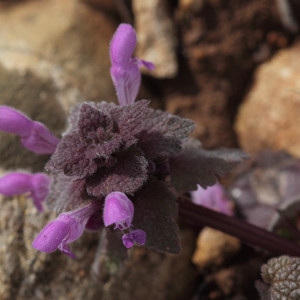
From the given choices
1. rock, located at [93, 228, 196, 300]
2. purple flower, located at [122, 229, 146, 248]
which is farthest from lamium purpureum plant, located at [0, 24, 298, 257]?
rock, located at [93, 228, 196, 300]

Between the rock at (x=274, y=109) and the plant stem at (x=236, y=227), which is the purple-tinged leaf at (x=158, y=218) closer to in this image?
the plant stem at (x=236, y=227)

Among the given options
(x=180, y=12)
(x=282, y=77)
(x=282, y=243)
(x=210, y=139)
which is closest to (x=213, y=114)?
(x=210, y=139)

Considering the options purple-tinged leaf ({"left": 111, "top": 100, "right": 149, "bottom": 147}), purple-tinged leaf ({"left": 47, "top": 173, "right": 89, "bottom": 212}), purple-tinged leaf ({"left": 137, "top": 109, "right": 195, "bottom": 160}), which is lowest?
purple-tinged leaf ({"left": 47, "top": 173, "right": 89, "bottom": 212})

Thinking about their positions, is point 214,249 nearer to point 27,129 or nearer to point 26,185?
point 26,185

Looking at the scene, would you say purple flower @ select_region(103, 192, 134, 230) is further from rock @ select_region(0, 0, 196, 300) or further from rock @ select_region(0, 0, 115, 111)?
rock @ select_region(0, 0, 115, 111)

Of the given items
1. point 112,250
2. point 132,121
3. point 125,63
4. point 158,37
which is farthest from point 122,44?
point 158,37

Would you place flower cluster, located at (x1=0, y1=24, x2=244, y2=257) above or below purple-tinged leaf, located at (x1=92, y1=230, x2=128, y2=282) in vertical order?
above
